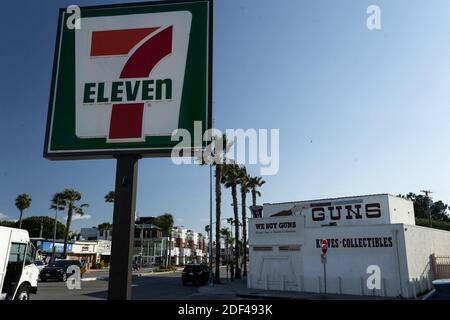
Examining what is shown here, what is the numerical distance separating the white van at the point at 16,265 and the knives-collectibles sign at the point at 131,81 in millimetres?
9825

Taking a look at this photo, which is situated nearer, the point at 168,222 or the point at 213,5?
the point at 213,5

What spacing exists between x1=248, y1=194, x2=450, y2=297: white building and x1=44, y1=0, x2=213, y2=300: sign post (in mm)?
20984

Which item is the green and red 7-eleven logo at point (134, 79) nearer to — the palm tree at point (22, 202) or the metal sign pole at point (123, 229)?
the metal sign pole at point (123, 229)

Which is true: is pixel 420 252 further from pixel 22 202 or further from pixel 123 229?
pixel 22 202

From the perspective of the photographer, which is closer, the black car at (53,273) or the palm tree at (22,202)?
the black car at (53,273)

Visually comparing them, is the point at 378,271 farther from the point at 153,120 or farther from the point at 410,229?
the point at 153,120

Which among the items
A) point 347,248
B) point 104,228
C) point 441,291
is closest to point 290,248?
point 347,248

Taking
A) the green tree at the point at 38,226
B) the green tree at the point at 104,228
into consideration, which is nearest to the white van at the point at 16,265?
the green tree at the point at 38,226

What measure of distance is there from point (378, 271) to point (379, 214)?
6664 mm

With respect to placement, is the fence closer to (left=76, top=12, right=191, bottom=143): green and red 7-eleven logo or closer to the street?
the street

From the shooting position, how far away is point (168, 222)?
291ft

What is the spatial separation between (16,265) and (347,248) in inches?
748

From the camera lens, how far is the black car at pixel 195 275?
33.2 meters

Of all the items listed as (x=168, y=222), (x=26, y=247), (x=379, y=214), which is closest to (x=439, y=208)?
(x=168, y=222)
